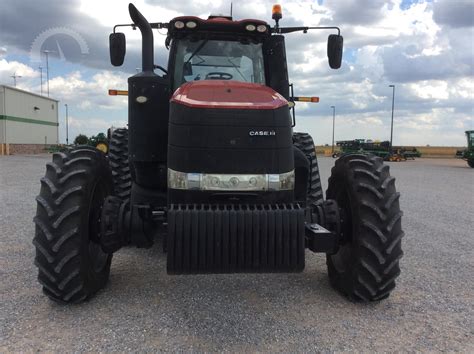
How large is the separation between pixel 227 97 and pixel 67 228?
171 cm

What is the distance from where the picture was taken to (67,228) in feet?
11.8

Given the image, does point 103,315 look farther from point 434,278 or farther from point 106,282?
point 434,278

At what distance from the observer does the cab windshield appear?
480cm

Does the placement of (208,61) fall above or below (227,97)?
above

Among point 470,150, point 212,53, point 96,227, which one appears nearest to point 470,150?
point 470,150

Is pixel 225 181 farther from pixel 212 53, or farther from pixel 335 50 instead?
pixel 335 50

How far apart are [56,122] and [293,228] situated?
183ft

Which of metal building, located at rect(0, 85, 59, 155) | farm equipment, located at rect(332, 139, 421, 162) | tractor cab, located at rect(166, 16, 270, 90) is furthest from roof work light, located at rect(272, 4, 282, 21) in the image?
metal building, located at rect(0, 85, 59, 155)

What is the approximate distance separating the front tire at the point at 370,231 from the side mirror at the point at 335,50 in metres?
1.52

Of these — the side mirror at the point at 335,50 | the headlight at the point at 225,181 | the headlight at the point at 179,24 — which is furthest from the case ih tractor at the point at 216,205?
the side mirror at the point at 335,50

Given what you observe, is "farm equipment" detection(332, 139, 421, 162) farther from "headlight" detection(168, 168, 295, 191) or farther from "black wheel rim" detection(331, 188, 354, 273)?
"headlight" detection(168, 168, 295, 191)

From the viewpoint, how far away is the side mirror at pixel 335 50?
493 cm

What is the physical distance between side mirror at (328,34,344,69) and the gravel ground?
2358 millimetres

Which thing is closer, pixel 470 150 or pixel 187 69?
pixel 187 69
